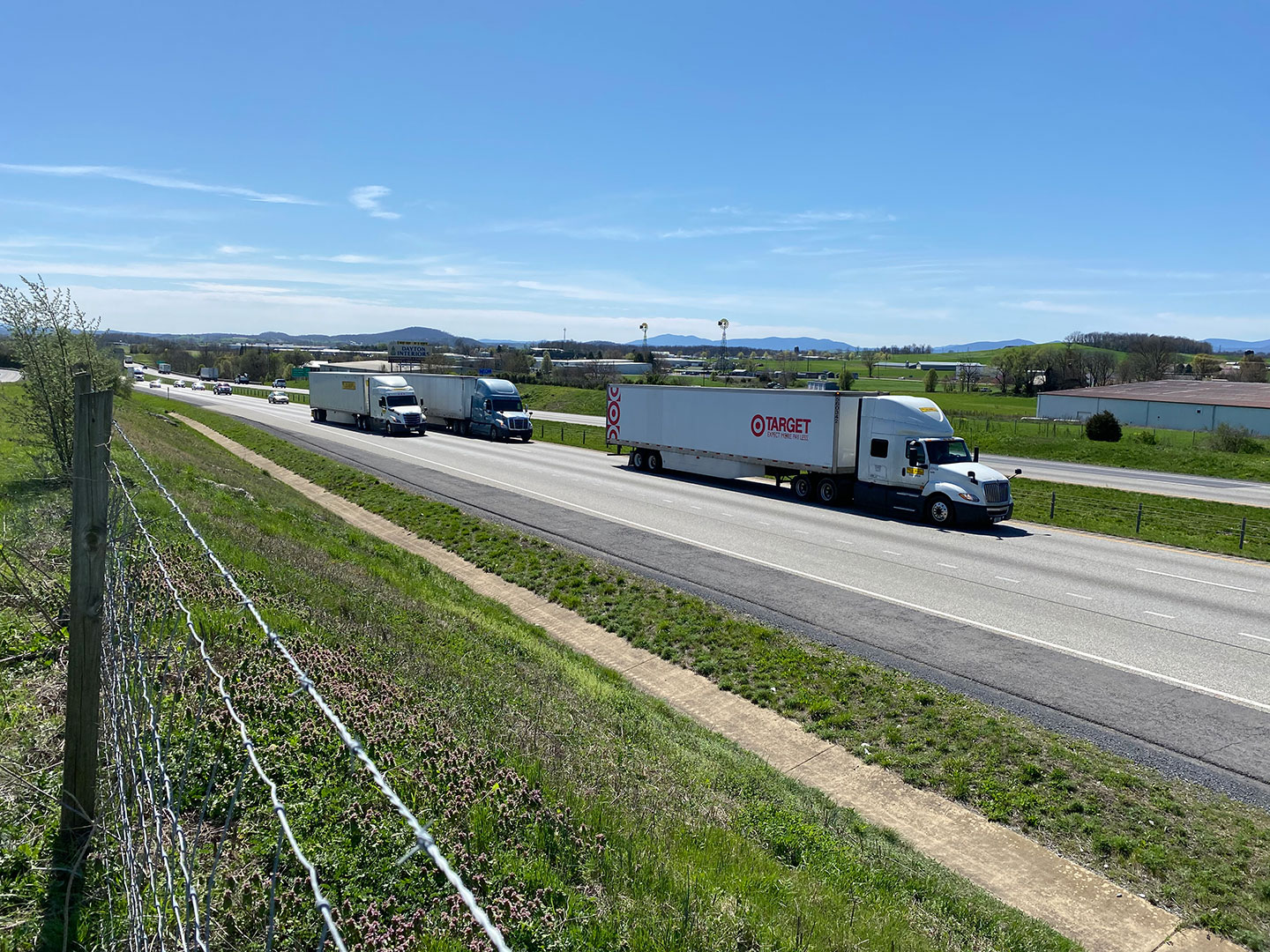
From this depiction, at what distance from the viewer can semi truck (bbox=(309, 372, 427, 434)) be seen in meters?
50.6

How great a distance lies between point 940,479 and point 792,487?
20.5 feet

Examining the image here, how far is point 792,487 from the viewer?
29641 millimetres

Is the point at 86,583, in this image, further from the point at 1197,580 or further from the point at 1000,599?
the point at 1197,580

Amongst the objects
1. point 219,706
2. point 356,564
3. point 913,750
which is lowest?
point 913,750

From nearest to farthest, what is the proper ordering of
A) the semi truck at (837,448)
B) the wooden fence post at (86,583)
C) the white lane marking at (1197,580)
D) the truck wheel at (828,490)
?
the wooden fence post at (86,583) → the white lane marking at (1197,580) → the semi truck at (837,448) → the truck wheel at (828,490)

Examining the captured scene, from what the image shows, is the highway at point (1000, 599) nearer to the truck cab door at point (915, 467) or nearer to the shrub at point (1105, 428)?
the truck cab door at point (915, 467)

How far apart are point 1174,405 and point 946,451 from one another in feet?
172

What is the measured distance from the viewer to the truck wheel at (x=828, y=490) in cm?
2755

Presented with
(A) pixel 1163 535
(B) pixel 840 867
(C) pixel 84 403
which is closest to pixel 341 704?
(C) pixel 84 403

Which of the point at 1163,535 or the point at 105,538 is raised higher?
the point at 105,538

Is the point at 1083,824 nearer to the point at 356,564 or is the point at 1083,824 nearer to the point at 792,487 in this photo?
the point at 356,564

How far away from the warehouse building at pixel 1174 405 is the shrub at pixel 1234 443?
14.3 m

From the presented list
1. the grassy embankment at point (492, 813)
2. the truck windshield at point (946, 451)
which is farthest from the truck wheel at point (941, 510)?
the grassy embankment at point (492, 813)

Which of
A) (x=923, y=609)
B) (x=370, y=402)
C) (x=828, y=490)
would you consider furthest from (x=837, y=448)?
(x=370, y=402)
